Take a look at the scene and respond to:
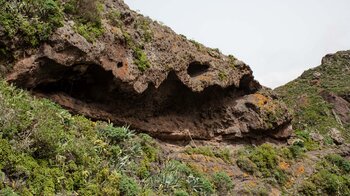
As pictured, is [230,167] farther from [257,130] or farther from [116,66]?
[116,66]

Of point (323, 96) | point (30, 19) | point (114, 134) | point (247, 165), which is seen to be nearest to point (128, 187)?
point (114, 134)

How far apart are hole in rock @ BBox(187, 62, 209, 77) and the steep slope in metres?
13.8

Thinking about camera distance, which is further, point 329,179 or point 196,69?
point 329,179

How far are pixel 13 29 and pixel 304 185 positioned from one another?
582 inches

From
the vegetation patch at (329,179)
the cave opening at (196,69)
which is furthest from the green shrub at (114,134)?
the vegetation patch at (329,179)

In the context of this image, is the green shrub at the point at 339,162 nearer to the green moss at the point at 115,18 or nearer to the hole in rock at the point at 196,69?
the hole in rock at the point at 196,69

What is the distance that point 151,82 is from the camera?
16.5 m

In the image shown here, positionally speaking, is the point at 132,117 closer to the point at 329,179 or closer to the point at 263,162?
the point at 263,162

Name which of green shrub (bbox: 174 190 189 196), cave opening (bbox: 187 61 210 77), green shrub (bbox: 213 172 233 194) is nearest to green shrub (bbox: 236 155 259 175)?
green shrub (bbox: 213 172 233 194)

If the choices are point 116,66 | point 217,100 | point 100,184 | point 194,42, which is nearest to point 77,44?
point 116,66

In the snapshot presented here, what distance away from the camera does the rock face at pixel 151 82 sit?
1366cm

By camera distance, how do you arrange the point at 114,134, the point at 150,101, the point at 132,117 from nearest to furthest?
1. the point at 114,134
2. the point at 132,117
3. the point at 150,101

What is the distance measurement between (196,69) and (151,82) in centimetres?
390

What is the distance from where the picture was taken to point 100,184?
10.5 metres
